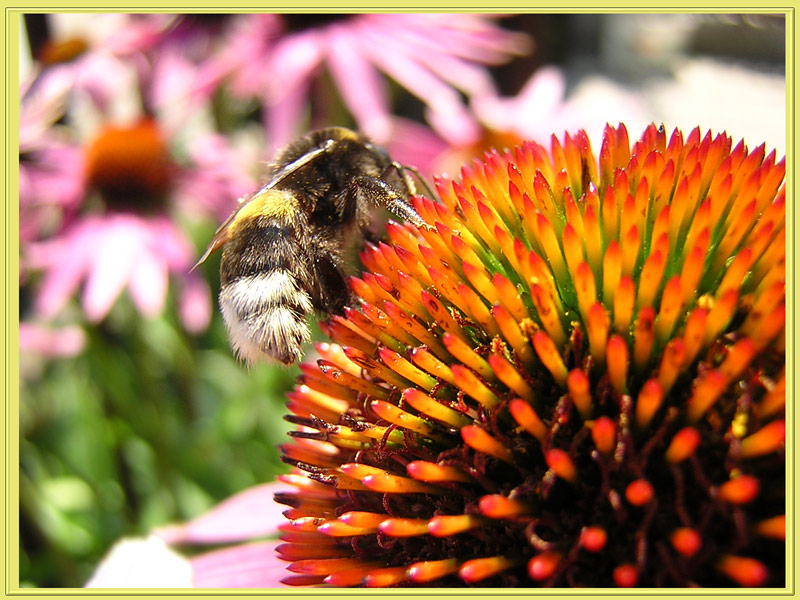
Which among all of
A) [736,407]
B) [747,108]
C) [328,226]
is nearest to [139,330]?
[328,226]

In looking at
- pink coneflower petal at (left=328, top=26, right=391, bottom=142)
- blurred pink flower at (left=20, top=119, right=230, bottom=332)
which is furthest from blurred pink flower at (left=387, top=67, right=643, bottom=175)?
blurred pink flower at (left=20, top=119, right=230, bottom=332)

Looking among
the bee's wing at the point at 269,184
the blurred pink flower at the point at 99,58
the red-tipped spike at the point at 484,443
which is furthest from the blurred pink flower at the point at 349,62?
the red-tipped spike at the point at 484,443

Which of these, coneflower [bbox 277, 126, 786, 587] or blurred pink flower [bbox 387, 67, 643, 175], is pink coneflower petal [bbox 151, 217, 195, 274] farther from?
coneflower [bbox 277, 126, 786, 587]

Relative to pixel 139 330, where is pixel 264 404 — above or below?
below

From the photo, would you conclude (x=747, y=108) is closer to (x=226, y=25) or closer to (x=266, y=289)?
(x=226, y=25)

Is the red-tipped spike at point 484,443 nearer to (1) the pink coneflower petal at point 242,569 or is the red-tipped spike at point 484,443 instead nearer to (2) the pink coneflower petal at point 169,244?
(1) the pink coneflower petal at point 242,569
